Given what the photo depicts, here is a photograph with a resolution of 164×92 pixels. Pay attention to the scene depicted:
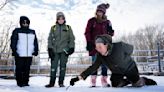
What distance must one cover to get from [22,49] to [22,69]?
432 mm

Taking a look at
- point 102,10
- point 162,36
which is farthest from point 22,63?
point 162,36

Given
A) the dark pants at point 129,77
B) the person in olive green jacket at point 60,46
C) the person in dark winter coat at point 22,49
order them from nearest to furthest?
Result: the dark pants at point 129,77, the person in olive green jacket at point 60,46, the person in dark winter coat at point 22,49

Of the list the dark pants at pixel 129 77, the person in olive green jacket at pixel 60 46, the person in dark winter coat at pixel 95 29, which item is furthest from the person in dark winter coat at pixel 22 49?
the dark pants at pixel 129 77

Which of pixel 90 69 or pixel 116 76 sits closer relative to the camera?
pixel 90 69

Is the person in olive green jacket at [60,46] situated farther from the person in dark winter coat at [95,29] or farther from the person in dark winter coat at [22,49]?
the person in dark winter coat at [22,49]

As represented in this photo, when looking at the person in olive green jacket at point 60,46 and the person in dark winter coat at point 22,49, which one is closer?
the person in olive green jacket at point 60,46

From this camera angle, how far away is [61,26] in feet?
21.8

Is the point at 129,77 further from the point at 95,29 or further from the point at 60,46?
the point at 60,46

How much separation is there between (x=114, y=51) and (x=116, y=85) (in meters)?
0.77

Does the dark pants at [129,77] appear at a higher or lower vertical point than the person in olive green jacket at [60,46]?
lower

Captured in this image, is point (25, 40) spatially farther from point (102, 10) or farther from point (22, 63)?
point (102, 10)

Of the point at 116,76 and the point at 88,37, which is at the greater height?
the point at 88,37

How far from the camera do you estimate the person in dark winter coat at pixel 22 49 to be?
691cm

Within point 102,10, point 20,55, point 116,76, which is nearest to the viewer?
point 116,76
